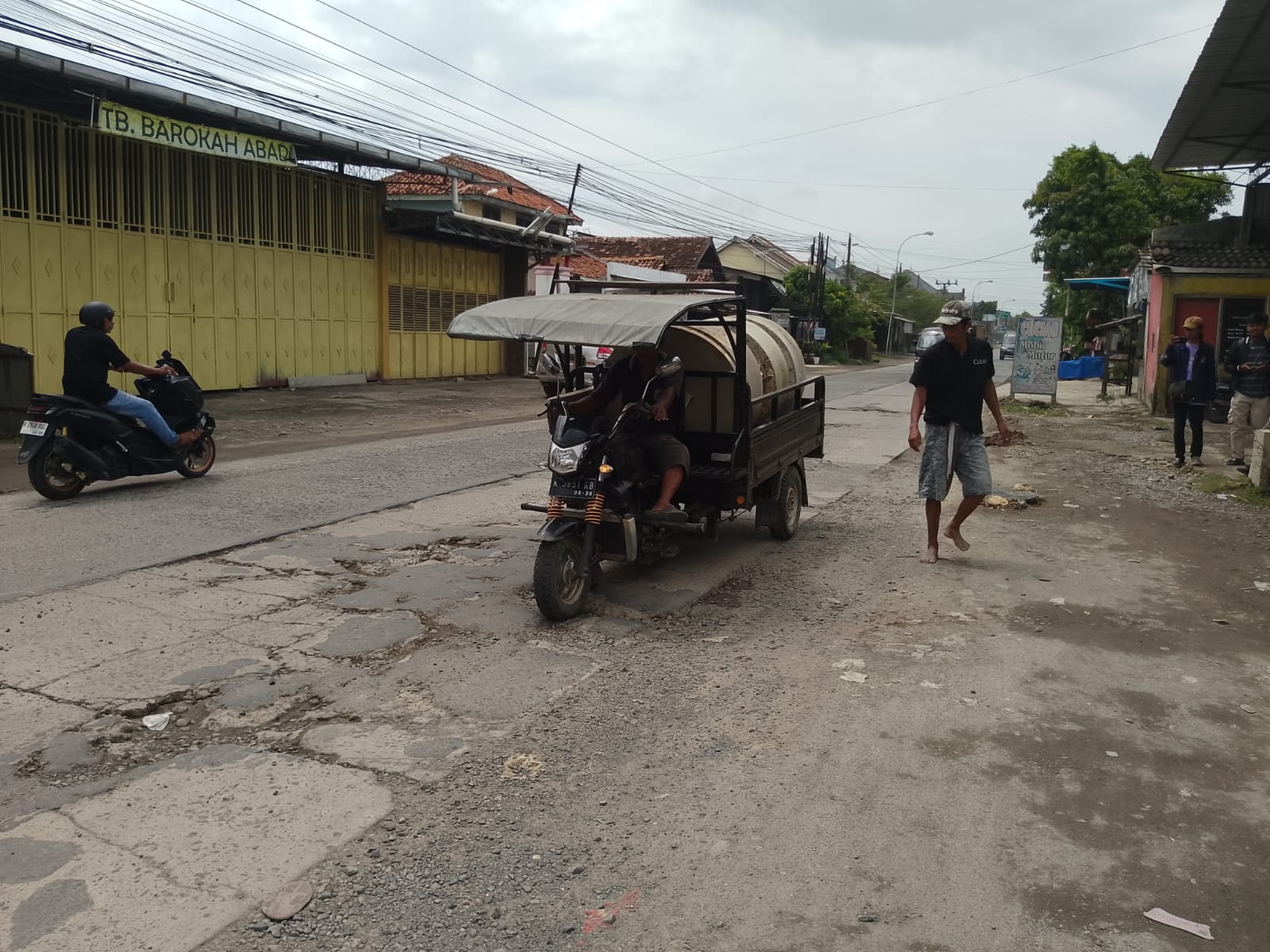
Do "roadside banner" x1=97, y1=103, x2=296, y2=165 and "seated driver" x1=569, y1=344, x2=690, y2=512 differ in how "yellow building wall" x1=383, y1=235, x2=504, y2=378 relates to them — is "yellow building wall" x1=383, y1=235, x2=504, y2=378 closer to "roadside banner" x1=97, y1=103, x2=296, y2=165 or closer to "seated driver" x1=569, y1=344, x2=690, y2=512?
"roadside banner" x1=97, y1=103, x2=296, y2=165

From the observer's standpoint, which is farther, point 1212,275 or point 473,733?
point 1212,275

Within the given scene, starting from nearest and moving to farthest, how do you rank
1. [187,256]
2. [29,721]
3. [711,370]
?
[29,721] → [711,370] → [187,256]

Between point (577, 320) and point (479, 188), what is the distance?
965 inches

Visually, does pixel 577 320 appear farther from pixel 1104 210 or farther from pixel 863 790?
pixel 1104 210

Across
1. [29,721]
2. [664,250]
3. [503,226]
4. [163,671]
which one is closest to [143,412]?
[163,671]

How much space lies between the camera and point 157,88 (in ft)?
54.0

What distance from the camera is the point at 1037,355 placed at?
2250 centimetres

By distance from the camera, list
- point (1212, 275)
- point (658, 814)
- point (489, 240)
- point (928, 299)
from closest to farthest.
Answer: point (658, 814), point (1212, 275), point (489, 240), point (928, 299)

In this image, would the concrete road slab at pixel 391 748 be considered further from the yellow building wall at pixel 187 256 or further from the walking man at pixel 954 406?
the yellow building wall at pixel 187 256

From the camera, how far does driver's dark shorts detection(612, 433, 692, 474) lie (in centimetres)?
630

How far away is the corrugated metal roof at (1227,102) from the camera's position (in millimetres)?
11930

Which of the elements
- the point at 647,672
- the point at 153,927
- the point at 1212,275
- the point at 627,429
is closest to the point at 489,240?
the point at 1212,275

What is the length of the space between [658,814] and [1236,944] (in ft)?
5.80

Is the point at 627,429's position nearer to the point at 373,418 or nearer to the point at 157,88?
the point at 373,418
